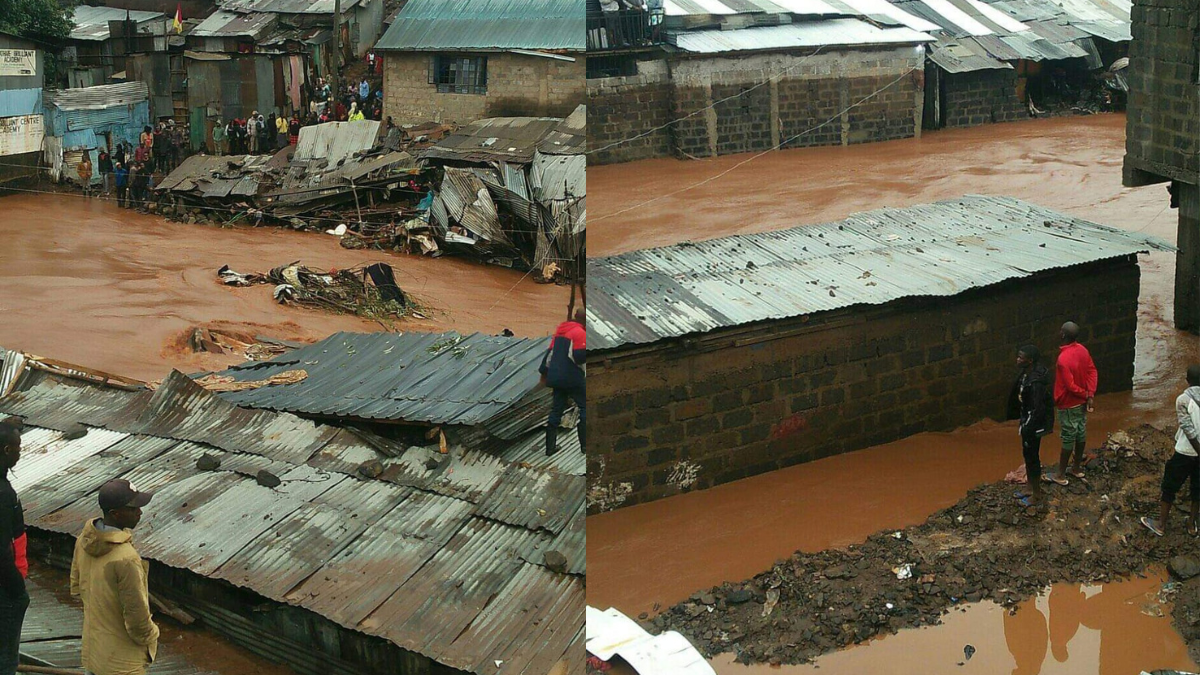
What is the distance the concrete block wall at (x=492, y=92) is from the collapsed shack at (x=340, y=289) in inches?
40.2

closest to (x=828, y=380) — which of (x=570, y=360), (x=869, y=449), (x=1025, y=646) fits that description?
(x=869, y=449)

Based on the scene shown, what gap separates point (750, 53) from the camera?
9.53 ft

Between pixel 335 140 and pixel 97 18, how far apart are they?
1917 millimetres

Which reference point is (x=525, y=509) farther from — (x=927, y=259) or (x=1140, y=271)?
(x=1140, y=271)

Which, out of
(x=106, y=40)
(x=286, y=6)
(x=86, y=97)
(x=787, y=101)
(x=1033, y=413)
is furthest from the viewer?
(x=286, y=6)

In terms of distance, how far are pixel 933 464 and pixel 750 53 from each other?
1102 mm

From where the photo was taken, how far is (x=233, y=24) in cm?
732

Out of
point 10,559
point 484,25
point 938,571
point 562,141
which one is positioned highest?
point 484,25

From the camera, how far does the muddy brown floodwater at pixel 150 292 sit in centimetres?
612

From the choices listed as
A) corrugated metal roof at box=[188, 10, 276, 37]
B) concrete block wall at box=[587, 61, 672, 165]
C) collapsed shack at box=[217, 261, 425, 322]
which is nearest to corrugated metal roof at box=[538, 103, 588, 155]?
collapsed shack at box=[217, 261, 425, 322]

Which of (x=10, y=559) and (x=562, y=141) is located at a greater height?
(x=562, y=141)

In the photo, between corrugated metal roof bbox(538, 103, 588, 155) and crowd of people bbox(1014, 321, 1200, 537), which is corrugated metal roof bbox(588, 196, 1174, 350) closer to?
crowd of people bbox(1014, 321, 1200, 537)

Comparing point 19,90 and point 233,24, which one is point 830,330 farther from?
point 233,24

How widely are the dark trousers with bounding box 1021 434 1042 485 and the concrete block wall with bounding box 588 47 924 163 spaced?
92 centimetres
